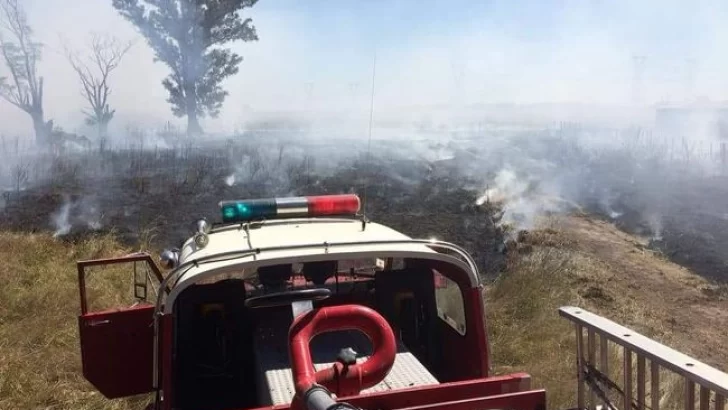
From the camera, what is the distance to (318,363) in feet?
8.84

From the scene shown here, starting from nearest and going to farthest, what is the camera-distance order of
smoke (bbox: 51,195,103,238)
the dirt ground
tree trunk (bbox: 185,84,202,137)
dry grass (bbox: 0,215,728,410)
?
1. dry grass (bbox: 0,215,728,410)
2. the dirt ground
3. smoke (bbox: 51,195,103,238)
4. tree trunk (bbox: 185,84,202,137)

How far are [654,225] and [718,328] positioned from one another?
6.00 metres

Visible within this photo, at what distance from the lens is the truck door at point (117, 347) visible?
133 inches

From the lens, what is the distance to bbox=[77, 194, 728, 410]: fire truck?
2068 mm

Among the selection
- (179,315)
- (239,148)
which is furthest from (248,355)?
(239,148)

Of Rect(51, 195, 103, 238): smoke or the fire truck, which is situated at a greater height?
the fire truck

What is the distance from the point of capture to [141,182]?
46.9ft

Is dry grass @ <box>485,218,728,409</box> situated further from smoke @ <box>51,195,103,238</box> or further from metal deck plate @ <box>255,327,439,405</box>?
smoke @ <box>51,195,103,238</box>

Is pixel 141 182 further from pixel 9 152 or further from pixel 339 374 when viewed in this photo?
pixel 339 374

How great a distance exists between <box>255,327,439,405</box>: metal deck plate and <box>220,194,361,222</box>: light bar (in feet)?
2.29

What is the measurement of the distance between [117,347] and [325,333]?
1.33 metres

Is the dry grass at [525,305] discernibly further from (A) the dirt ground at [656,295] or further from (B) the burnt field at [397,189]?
(B) the burnt field at [397,189]

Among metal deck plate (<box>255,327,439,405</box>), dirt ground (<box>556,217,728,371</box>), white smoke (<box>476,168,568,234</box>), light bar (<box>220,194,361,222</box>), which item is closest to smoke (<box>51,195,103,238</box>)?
white smoke (<box>476,168,568,234</box>)

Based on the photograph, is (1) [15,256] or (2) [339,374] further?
(1) [15,256]
